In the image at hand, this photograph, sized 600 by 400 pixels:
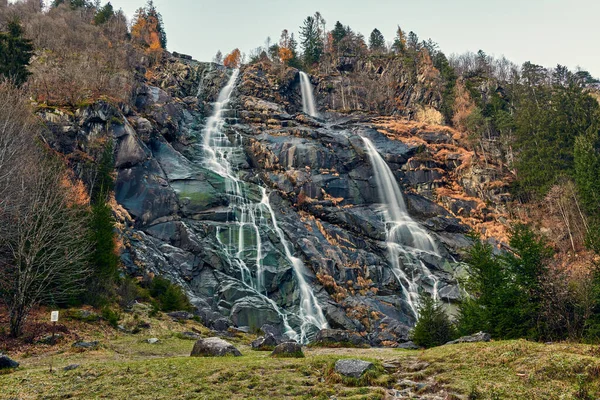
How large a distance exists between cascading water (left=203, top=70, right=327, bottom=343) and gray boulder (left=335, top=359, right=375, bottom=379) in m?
20.7

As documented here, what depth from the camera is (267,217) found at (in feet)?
144

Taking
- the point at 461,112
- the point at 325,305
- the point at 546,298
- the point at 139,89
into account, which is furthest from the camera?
the point at 461,112

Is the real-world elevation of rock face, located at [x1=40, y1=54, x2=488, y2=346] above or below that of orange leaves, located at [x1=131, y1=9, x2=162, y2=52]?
below

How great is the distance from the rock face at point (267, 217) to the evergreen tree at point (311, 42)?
3831cm

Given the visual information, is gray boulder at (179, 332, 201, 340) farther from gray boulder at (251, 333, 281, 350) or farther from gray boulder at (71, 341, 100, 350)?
gray boulder at (71, 341, 100, 350)

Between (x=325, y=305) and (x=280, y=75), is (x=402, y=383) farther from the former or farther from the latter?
(x=280, y=75)

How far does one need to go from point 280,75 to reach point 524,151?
51757 mm

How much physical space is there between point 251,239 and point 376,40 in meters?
85.2

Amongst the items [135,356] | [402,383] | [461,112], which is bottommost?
[135,356]

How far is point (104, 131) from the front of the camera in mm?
43188

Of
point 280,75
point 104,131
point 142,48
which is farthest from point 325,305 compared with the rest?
point 142,48

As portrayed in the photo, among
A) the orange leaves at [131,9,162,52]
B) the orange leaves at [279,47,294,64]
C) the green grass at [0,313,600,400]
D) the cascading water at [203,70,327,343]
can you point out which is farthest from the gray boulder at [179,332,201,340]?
the orange leaves at [279,47,294,64]

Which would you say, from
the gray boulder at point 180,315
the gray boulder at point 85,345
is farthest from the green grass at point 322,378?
the gray boulder at point 180,315

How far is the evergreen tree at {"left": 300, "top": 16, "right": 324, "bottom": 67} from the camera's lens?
96625 mm
